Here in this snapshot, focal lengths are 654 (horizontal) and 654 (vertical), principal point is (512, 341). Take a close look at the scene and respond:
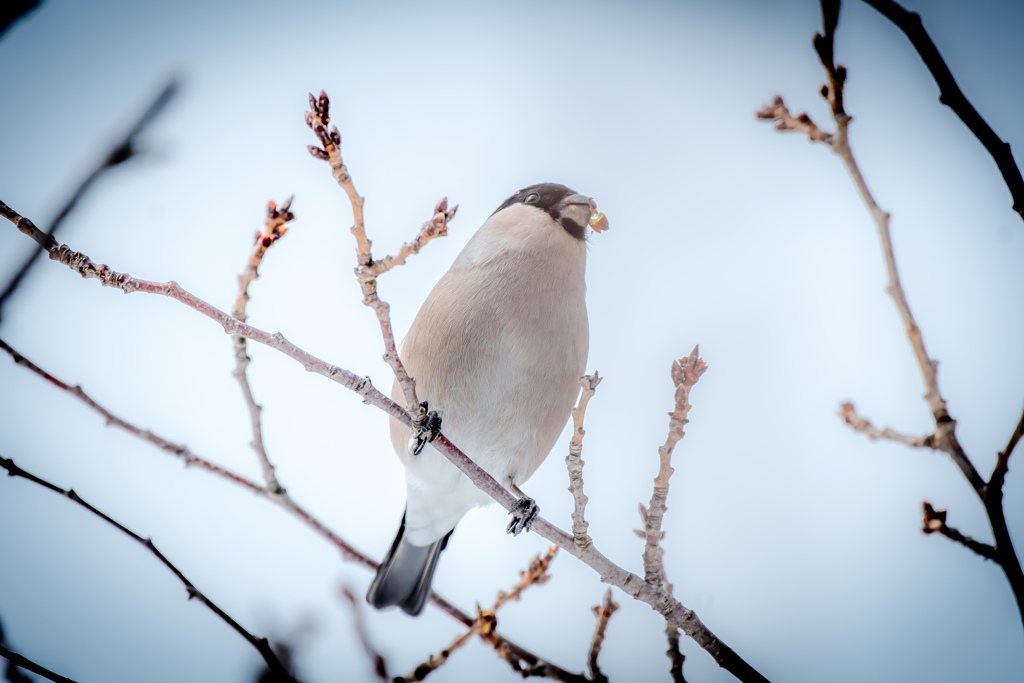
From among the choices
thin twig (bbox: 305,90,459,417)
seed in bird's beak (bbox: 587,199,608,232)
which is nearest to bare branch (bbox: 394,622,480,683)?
thin twig (bbox: 305,90,459,417)

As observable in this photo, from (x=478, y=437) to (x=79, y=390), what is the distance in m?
1.02

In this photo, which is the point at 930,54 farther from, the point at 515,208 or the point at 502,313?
the point at 515,208

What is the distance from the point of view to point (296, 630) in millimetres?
1839

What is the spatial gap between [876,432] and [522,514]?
92 centimetres

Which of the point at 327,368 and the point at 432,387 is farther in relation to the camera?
the point at 432,387

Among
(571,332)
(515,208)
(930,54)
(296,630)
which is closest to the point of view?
(930,54)

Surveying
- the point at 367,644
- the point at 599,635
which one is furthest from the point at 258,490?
the point at 599,635

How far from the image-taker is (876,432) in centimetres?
127

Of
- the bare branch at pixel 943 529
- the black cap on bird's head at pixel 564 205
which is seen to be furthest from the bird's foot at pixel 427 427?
the bare branch at pixel 943 529

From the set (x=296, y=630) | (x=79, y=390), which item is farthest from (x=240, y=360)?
(x=296, y=630)

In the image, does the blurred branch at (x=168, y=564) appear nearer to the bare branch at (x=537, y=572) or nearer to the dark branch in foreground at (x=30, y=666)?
the dark branch in foreground at (x=30, y=666)

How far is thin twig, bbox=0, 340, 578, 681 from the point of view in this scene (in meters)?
1.45

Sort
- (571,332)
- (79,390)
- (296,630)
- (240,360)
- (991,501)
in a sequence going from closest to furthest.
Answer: (991,501)
(79,390)
(240,360)
(296,630)
(571,332)

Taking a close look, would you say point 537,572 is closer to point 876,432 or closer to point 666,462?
point 666,462
